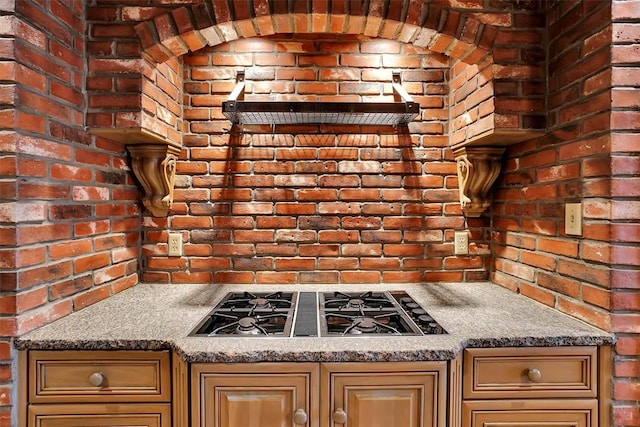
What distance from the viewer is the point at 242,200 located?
70.0 inches

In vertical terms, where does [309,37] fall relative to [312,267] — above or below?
above

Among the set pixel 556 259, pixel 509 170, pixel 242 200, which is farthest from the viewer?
pixel 242 200

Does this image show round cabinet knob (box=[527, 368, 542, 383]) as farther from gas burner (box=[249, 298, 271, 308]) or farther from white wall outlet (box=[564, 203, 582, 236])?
gas burner (box=[249, 298, 271, 308])

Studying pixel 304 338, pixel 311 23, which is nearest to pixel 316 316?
pixel 304 338

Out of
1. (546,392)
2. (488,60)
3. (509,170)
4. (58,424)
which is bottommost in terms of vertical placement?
(58,424)

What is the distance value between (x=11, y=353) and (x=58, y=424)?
0.93ft

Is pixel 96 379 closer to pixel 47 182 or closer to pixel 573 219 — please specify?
pixel 47 182

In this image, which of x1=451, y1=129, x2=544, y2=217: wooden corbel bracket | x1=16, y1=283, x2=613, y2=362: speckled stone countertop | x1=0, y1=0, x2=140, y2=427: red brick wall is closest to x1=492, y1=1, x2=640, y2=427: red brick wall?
x1=16, y1=283, x2=613, y2=362: speckled stone countertop

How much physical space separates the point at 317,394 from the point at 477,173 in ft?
4.20

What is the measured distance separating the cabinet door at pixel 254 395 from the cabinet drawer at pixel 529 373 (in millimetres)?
554

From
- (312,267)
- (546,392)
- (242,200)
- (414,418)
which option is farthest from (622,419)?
(242,200)

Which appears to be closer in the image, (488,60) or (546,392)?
(546,392)

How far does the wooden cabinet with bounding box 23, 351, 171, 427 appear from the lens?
3.56 ft

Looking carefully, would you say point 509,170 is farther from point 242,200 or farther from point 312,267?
point 242,200
